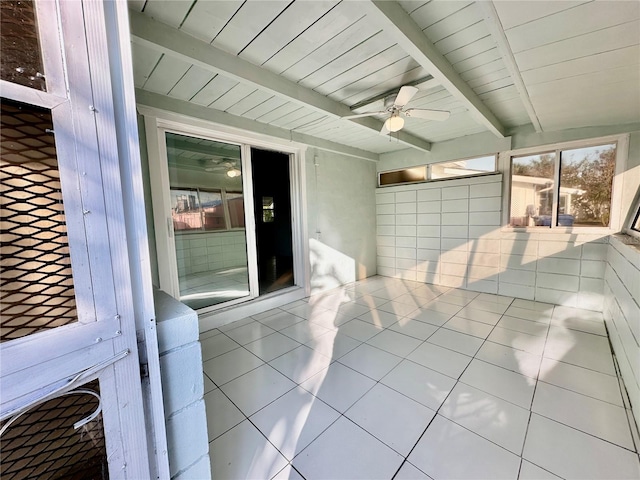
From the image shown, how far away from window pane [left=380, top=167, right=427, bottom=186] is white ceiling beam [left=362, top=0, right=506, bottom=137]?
193cm

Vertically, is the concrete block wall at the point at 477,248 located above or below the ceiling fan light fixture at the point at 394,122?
below

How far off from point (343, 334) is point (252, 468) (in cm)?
148

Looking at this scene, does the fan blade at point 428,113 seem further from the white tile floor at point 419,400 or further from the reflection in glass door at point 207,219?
the white tile floor at point 419,400

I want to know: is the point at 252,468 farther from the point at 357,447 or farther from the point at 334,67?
the point at 334,67

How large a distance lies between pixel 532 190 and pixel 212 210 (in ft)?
13.5

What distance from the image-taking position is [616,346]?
211 cm

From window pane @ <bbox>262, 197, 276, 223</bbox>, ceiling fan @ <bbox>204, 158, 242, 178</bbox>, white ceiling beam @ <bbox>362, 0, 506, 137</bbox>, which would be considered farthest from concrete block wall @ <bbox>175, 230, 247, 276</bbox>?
window pane @ <bbox>262, 197, 276, 223</bbox>

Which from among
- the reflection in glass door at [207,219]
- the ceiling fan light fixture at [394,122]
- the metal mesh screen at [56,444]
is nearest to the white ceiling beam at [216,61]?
the ceiling fan light fixture at [394,122]

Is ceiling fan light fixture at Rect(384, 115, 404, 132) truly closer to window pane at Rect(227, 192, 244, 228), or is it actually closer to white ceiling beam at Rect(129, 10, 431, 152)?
white ceiling beam at Rect(129, 10, 431, 152)

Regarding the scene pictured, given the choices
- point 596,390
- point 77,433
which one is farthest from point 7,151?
point 596,390

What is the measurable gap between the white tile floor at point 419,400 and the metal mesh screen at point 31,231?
123cm

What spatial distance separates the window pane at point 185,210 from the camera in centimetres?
264

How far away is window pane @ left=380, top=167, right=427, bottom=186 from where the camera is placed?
14.3ft

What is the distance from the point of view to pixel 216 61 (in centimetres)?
179
